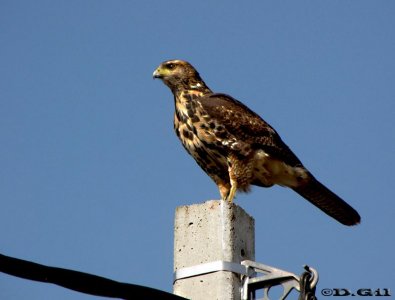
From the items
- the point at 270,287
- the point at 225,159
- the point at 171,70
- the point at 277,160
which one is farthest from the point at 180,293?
the point at 171,70

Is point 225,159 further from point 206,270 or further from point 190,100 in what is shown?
point 206,270

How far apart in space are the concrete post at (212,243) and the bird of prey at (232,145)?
263 centimetres

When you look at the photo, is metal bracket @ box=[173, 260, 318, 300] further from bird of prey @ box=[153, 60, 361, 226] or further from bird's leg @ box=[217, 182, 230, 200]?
bird's leg @ box=[217, 182, 230, 200]

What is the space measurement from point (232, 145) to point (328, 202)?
1.19 m

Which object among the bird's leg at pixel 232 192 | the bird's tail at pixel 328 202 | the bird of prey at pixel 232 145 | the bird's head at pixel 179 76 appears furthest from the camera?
the bird's head at pixel 179 76

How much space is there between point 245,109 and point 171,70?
2.93 ft

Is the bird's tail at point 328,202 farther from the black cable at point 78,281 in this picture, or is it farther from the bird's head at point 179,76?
the black cable at point 78,281

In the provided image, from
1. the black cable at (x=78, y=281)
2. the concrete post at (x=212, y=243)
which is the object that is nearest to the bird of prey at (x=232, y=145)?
the concrete post at (x=212, y=243)

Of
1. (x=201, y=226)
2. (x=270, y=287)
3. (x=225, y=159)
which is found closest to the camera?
(x=270, y=287)

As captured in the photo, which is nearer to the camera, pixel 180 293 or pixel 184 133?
pixel 180 293

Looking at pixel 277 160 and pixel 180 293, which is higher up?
pixel 277 160

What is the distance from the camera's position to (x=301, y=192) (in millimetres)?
8023

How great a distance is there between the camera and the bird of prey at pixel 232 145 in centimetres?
725

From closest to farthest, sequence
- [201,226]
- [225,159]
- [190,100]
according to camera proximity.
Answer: [201,226], [225,159], [190,100]
